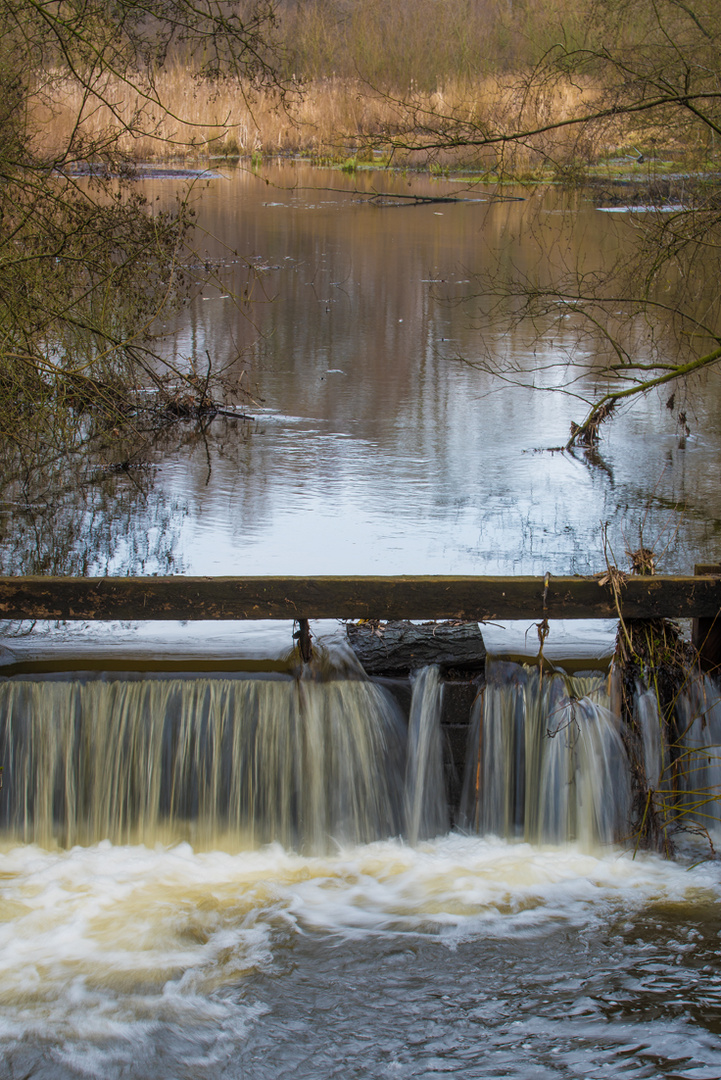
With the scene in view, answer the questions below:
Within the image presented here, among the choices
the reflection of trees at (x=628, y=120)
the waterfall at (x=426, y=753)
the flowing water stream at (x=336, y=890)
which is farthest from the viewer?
the reflection of trees at (x=628, y=120)

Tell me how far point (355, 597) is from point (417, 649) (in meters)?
0.50

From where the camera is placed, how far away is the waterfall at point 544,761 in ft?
16.3

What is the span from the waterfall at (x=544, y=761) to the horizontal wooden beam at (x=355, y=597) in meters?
0.40

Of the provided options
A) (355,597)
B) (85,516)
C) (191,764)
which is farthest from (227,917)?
(85,516)

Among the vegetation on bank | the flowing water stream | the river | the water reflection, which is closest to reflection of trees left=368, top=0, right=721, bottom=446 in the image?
the vegetation on bank

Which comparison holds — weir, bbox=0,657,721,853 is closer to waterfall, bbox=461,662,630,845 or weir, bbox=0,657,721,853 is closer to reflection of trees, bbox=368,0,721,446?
waterfall, bbox=461,662,630,845

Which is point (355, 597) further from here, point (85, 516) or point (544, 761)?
point (85, 516)

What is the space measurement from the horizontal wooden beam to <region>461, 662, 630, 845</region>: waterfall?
0.40m

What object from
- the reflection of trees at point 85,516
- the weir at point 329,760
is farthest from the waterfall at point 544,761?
the reflection of trees at point 85,516

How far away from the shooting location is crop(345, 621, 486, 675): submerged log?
5098 millimetres

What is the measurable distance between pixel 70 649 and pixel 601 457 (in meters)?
5.94

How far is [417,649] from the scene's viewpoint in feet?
16.8

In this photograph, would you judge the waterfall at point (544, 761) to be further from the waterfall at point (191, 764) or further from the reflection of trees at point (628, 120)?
the reflection of trees at point (628, 120)

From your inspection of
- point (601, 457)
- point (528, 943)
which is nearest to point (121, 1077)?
point (528, 943)
